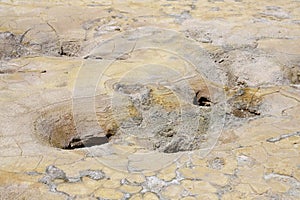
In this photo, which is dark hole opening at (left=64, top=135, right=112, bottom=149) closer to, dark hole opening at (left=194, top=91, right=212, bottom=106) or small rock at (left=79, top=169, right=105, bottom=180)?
small rock at (left=79, top=169, right=105, bottom=180)

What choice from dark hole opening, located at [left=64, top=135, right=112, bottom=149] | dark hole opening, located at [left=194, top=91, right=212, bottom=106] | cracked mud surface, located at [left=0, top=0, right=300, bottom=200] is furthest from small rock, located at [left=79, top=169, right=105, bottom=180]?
dark hole opening, located at [left=194, top=91, right=212, bottom=106]

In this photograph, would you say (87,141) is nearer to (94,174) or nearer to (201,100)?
(94,174)

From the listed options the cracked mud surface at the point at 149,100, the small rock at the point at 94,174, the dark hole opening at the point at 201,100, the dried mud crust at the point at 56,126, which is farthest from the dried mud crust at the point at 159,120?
the small rock at the point at 94,174

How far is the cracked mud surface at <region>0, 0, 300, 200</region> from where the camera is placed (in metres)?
2.27

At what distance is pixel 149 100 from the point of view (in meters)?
3.11

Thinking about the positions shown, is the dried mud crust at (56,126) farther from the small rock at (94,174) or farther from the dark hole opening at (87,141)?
the small rock at (94,174)

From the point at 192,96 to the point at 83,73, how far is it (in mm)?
751

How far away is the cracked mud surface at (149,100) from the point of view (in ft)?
7.46

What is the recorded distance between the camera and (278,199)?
84.3 inches

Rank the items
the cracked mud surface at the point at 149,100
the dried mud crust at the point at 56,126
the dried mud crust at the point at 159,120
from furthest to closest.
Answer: the dried mud crust at the point at 159,120, the dried mud crust at the point at 56,126, the cracked mud surface at the point at 149,100

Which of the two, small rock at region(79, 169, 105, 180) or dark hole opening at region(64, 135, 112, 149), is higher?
small rock at region(79, 169, 105, 180)

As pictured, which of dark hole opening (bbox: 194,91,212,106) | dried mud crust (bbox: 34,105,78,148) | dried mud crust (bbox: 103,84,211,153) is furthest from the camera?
dark hole opening (bbox: 194,91,212,106)

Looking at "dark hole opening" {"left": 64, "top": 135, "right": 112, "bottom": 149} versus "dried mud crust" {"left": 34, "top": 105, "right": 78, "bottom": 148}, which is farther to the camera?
"dark hole opening" {"left": 64, "top": 135, "right": 112, "bottom": 149}

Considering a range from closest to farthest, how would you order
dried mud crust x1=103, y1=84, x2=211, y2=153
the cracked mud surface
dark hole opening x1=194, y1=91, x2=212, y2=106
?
the cracked mud surface
dried mud crust x1=103, y1=84, x2=211, y2=153
dark hole opening x1=194, y1=91, x2=212, y2=106
